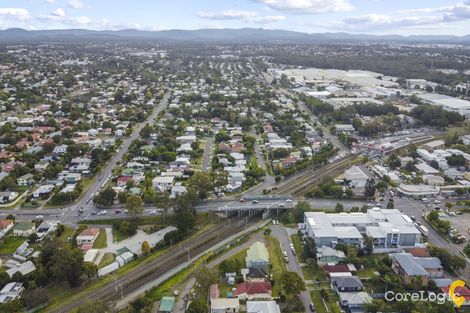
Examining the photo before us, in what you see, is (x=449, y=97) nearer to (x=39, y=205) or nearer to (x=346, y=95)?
(x=346, y=95)

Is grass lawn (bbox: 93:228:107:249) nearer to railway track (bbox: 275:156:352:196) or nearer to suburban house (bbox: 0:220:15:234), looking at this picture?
suburban house (bbox: 0:220:15:234)

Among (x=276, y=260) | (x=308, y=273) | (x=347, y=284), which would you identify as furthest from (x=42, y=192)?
(x=347, y=284)

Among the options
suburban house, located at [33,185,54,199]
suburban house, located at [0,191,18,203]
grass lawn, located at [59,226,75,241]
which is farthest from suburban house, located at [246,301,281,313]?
suburban house, located at [0,191,18,203]

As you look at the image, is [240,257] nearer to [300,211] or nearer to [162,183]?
[300,211]

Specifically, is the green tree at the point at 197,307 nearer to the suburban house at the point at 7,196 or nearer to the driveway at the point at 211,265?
Result: the driveway at the point at 211,265

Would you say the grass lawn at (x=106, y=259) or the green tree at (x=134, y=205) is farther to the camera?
the green tree at (x=134, y=205)

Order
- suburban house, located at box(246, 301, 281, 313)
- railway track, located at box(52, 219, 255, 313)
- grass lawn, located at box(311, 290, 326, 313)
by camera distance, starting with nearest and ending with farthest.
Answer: suburban house, located at box(246, 301, 281, 313), grass lawn, located at box(311, 290, 326, 313), railway track, located at box(52, 219, 255, 313)

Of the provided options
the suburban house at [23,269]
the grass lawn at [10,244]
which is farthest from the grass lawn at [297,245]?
the grass lawn at [10,244]
